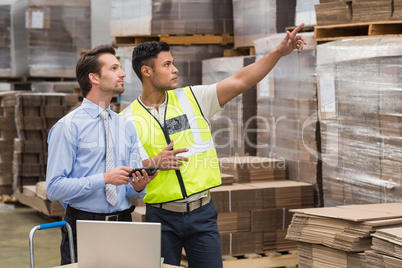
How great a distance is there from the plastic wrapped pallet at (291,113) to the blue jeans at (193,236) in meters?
2.49

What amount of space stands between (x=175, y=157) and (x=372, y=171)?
2341 mm

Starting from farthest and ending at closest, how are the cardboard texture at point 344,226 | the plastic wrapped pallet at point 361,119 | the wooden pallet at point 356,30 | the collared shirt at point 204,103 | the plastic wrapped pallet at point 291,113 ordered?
1. the plastic wrapped pallet at point 291,113
2. the wooden pallet at point 356,30
3. the plastic wrapped pallet at point 361,119
4. the cardboard texture at point 344,226
5. the collared shirt at point 204,103

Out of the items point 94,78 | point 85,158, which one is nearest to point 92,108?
point 94,78

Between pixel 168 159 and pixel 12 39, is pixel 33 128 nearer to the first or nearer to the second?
A: pixel 12 39

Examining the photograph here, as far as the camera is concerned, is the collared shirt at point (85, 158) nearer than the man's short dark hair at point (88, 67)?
Yes

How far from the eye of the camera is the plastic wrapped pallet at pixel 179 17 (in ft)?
26.1

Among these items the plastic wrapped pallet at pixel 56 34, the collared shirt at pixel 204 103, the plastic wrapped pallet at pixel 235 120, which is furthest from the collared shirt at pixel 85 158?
the plastic wrapped pallet at pixel 56 34

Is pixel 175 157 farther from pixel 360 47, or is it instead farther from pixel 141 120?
pixel 360 47

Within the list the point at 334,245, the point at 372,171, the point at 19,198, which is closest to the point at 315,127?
the point at 372,171

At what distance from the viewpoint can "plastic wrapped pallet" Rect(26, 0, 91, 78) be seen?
11164mm

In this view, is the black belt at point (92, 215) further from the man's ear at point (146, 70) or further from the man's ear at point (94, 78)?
the man's ear at point (146, 70)

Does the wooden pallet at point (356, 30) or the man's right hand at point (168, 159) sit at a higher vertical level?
the wooden pallet at point (356, 30)

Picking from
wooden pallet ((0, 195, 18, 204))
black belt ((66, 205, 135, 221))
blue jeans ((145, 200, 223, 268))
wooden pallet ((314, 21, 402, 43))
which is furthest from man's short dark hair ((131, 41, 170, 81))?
wooden pallet ((0, 195, 18, 204))

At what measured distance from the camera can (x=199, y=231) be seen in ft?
12.2
